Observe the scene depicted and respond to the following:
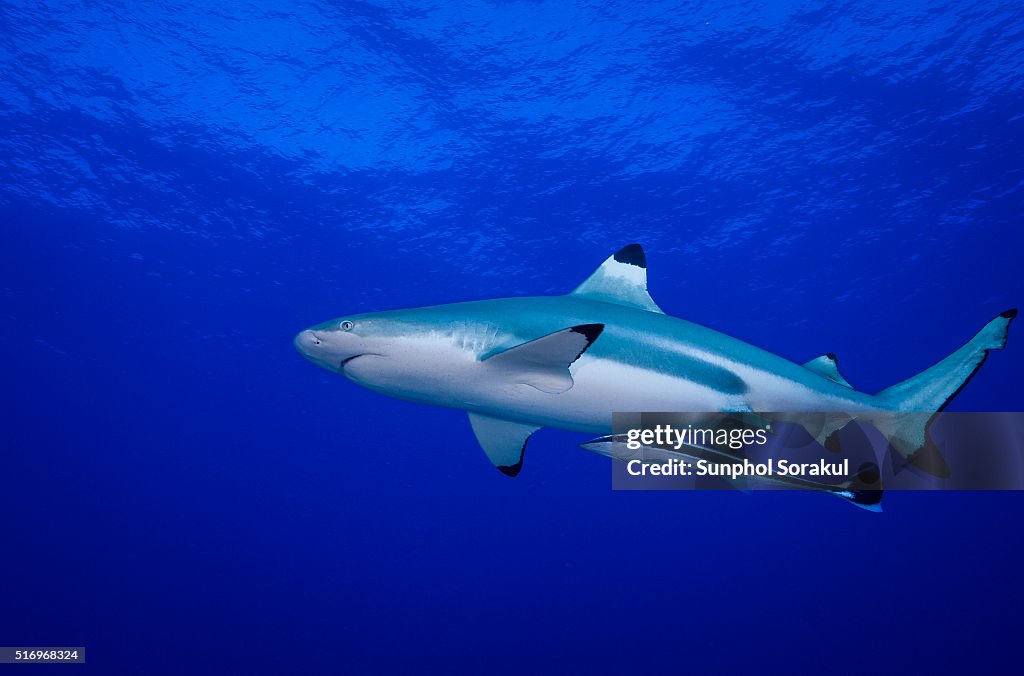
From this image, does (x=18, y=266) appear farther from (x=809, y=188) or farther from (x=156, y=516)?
(x=156, y=516)

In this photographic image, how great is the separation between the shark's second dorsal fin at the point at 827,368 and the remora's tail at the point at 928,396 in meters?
0.30

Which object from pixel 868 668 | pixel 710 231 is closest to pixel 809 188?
pixel 710 231

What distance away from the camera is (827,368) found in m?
4.05

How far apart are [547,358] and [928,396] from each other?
7.96 ft

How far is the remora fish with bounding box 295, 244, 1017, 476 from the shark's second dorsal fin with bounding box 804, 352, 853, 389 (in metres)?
0.02

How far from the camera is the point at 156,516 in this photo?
206ft

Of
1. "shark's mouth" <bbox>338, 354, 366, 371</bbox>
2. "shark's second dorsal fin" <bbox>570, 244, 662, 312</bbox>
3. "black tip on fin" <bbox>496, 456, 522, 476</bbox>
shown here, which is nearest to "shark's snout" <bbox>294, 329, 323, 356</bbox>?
"shark's mouth" <bbox>338, 354, 366, 371</bbox>

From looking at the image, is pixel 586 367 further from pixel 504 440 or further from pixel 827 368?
pixel 827 368

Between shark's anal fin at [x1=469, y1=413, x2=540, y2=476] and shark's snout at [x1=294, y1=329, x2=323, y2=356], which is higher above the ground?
shark's snout at [x1=294, y1=329, x2=323, y2=356]

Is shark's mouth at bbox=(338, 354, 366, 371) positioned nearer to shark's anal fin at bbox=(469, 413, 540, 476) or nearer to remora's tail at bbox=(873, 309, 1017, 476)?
shark's anal fin at bbox=(469, 413, 540, 476)

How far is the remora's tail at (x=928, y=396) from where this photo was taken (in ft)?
11.1

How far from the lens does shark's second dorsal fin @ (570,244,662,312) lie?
4.19 m

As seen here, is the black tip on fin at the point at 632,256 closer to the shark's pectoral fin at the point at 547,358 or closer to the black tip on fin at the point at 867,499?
the shark's pectoral fin at the point at 547,358

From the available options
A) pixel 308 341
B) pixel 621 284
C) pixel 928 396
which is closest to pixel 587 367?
pixel 621 284
